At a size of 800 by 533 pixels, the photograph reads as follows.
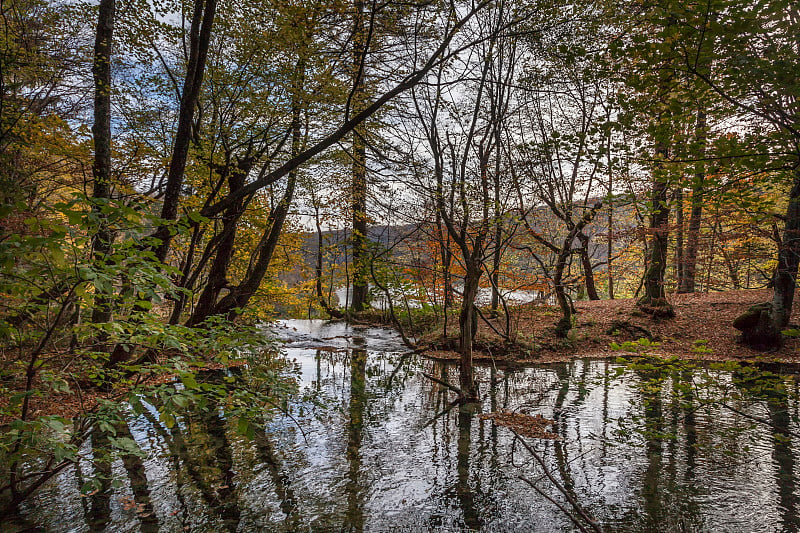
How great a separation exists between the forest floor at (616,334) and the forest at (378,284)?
98 millimetres

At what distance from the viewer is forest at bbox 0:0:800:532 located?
3.16 m

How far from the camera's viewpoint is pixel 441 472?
15.8 feet

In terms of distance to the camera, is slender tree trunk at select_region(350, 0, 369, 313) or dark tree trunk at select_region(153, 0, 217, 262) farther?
slender tree trunk at select_region(350, 0, 369, 313)

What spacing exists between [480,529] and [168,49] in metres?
10.1

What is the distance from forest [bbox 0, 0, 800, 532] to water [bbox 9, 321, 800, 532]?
0.04 m

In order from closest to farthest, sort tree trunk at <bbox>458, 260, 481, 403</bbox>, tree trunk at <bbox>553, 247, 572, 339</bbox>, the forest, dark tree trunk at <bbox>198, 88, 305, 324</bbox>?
the forest
tree trunk at <bbox>458, 260, 481, 403</bbox>
dark tree trunk at <bbox>198, 88, 305, 324</bbox>
tree trunk at <bbox>553, 247, 572, 339</bbox>

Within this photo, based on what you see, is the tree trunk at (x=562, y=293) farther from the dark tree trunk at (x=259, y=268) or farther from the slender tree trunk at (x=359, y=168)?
the dark tree trunk at (x=259, y=268)

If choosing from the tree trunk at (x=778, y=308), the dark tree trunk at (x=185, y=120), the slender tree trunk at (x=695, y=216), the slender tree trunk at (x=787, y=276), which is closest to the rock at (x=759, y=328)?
the tree trunk at (x=778, y=308)

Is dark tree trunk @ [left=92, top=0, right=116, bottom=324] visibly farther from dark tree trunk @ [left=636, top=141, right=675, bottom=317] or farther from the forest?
dark tree trunk @ [left=636, top=141, right=675, bottom=317]

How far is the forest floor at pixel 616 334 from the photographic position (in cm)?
1070

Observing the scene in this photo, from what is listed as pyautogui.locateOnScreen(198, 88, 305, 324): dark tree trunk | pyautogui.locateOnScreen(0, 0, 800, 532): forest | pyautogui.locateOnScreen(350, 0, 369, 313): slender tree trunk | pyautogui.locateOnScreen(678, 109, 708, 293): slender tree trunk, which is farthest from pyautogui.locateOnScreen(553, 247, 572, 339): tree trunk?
pyautogui.locateOnScreen(198, 88, 305, 324): dark tree trunk

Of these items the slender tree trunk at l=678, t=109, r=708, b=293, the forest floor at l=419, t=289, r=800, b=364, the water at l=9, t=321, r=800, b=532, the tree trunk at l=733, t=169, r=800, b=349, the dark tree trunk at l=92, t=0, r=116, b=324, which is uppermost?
the dark tree trunk at l=92, t=0, r=116, b=324

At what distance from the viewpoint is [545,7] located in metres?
6.17

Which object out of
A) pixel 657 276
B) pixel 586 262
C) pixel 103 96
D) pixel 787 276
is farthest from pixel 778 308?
pixel 103 96
